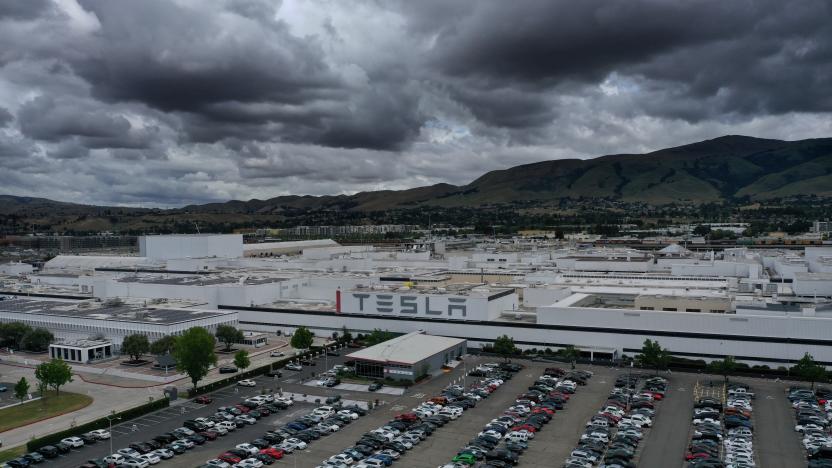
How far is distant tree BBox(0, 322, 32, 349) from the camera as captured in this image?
190ft

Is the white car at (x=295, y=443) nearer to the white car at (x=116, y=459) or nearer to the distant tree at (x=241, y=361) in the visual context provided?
the white car at (x=116, y=459)

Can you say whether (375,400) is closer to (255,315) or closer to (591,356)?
(591,356)

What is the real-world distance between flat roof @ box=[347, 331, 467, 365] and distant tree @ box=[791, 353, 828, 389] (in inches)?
964

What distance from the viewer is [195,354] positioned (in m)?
42.3

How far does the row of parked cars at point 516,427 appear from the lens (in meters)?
29.3

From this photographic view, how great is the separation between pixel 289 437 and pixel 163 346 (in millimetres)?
22501

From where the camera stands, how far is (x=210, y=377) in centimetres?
4716

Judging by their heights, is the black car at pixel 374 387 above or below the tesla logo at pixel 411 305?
below

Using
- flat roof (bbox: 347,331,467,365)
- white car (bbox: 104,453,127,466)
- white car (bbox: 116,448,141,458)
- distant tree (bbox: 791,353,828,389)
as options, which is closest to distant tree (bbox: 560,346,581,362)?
flat roof (bbox: 347,331,467,365)

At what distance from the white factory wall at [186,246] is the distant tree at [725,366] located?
325ft

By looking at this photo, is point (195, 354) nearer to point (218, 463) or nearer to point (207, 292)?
point (218, 463)

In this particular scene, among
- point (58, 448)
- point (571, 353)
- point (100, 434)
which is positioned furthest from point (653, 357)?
point (58, 448)

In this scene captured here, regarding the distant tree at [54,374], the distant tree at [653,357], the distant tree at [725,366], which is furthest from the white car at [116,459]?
the distant tree at [725,366]

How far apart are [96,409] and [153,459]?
11.9 meters
